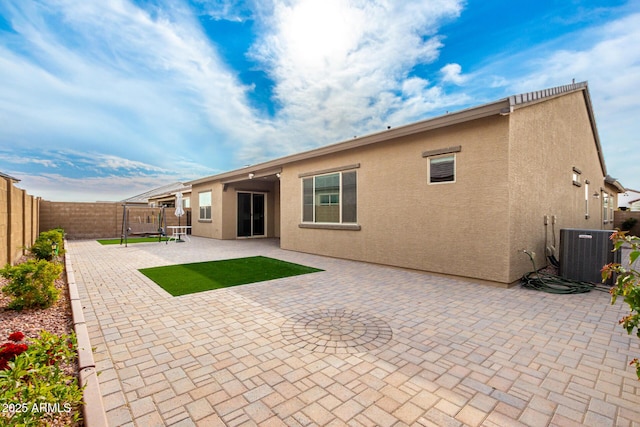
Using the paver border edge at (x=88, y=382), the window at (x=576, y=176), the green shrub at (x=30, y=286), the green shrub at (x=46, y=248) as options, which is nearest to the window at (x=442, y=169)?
the window at (x=576, y=176)

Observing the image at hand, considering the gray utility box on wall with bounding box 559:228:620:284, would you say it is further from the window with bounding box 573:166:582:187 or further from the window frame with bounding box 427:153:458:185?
the window with bounding box 573:166:582:187

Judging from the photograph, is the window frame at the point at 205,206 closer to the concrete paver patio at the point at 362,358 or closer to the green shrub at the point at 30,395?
the concrete paver patio at the point at 362,358

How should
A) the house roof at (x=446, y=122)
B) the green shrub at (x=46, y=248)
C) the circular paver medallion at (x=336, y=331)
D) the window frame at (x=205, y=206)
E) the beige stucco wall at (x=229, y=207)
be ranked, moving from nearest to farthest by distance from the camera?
1. the circular paver medallion at (x=336, y=331)
2. the house roof at (x=446, y=122)
3. the green shrub at (x=46, y=248)
4. the beige stucco wall at (x=229, y=207)
5. the window frame at (x=205, y=206)

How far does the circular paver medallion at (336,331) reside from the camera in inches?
123

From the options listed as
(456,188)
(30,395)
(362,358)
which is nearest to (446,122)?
(456,188)

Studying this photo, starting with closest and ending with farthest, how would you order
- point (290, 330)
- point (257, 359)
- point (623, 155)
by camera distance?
1. point (257, 359)
2. point (290, 330)
3. point (623, 155)

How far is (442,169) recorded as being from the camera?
253 inches

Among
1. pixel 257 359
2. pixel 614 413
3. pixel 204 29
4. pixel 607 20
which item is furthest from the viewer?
pixel 204 29

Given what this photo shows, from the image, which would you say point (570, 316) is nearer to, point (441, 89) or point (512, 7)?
point (512, 7)

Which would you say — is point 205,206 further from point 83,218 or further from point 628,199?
point 628,199

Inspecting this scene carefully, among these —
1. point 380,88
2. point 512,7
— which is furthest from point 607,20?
point 380,88

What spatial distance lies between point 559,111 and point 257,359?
32.5 ft

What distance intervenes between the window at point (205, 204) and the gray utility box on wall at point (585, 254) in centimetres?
1511

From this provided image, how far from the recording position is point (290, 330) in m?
3.55
